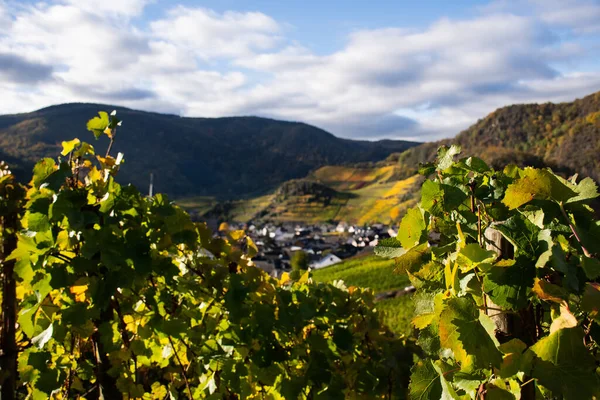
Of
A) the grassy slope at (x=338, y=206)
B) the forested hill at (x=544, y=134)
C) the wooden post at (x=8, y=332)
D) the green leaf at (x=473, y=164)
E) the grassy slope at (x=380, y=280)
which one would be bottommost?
the grassy slope at (x=338, y=206)

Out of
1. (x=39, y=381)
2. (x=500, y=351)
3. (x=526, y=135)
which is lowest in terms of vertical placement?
(x=39, y=381)

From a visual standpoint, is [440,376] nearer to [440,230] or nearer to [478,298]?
[478,298]

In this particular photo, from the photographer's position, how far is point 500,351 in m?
1.06

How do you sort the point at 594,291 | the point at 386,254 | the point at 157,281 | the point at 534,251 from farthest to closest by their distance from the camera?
the point at 157,281 → the point at 386,254 → the point at 534,251 → the point at 594,291

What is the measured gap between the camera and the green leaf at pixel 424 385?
1196 millimetres

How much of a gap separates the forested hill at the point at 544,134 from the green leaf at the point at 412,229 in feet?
238

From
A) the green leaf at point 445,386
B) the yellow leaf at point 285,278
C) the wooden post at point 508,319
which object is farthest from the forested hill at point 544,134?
the green leaf at point 445,386

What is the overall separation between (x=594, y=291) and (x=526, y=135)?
13154cm

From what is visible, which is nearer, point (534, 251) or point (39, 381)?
point (534, 251)

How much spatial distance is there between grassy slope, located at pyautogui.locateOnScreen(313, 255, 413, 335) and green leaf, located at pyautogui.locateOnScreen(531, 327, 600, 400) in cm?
1177

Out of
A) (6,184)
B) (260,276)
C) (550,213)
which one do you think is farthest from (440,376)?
(6,184)

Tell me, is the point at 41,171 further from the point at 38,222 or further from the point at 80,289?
the point at 80,289

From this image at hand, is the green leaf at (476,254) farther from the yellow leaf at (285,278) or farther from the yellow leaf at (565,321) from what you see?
the yellow leaf at (285,278)

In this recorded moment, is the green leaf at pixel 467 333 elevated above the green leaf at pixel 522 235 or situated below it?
below
